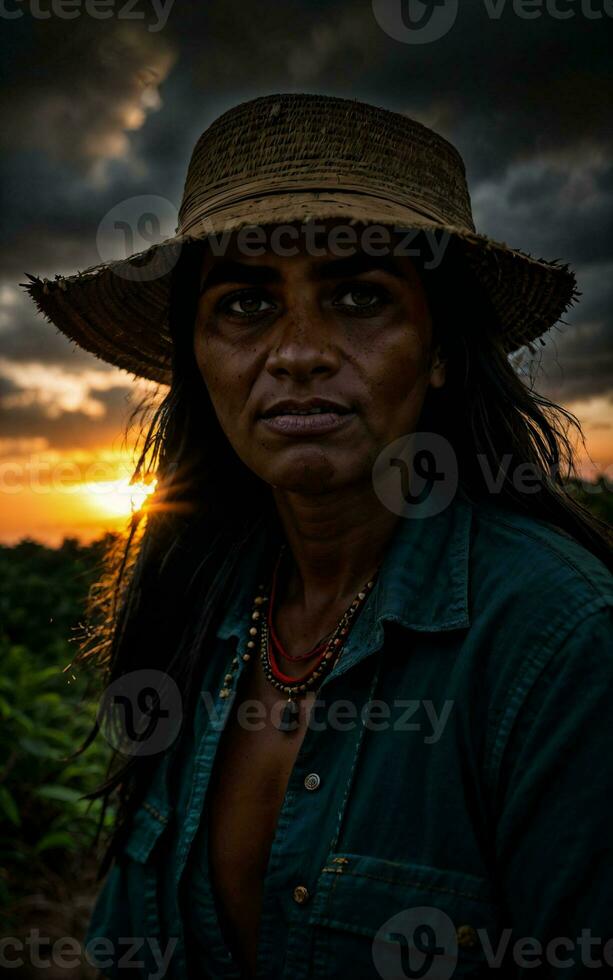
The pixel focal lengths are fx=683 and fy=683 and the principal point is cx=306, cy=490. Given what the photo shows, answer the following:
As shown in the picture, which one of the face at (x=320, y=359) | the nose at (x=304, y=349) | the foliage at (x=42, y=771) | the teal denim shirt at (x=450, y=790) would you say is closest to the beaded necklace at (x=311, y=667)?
the teal denim shirt at (x=450, y=790)

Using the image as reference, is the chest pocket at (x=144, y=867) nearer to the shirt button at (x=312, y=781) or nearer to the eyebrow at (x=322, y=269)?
the shirt button at (x=312, y=781)

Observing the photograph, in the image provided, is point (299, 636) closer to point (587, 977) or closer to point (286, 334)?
point (286, 334)

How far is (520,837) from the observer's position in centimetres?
129

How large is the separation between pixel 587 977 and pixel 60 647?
17.7 ft

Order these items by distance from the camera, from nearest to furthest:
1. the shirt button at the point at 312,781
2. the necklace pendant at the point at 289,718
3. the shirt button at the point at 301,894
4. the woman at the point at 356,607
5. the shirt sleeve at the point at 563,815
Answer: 1. the shirt sleeve at the point at 563,815
2. the woman at the point at 356,607
3. the shirt button at the point at 301,894
4. the shirt button at the point at 312,781
5. the necklace pendant at the point at 289,718

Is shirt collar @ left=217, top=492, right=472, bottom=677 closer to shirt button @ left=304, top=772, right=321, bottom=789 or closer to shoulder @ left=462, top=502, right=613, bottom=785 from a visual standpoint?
shoulder @ left=462, top=502, right=613, bottom=785

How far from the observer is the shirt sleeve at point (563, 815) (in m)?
1.19

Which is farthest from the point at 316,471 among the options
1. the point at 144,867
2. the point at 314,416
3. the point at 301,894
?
the point at 144,867

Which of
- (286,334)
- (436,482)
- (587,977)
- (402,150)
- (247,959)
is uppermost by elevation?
(402,150)

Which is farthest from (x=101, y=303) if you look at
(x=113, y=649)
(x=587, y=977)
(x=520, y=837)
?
(x=587, y=977)

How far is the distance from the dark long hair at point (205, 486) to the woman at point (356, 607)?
11 mm

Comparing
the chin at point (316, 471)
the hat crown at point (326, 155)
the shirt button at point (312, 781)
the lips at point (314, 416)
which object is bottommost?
the shirt button at point (312, 781)

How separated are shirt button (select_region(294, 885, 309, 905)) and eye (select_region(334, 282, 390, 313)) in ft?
4.51

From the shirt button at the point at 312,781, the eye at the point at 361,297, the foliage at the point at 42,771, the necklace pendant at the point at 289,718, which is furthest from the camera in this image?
the foliage at the point at 42,771
